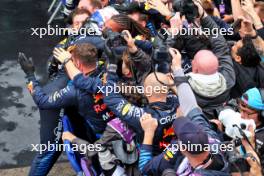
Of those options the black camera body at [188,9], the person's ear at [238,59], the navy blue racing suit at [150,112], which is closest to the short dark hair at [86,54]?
the navy blue racing suit at [150,112]

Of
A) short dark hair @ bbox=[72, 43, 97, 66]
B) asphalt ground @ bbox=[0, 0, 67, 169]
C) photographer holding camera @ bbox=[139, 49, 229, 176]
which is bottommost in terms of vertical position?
asphalt ground @ bbox=[0, 0, 67, 169]

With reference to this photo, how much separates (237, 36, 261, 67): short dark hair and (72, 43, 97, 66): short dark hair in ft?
4.34

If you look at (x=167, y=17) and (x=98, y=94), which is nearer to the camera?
(x=98, y=94)

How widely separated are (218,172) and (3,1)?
6941mm

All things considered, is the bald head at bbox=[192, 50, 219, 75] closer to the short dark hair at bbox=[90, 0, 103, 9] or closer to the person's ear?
the person's ear

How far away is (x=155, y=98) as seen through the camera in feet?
10.6

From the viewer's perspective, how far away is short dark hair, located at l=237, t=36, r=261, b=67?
4027mm

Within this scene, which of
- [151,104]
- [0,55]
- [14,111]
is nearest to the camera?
[151,104]

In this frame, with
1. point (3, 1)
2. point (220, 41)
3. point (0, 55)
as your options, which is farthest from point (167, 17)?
point (3, 1)

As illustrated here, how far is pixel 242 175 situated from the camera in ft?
9.09

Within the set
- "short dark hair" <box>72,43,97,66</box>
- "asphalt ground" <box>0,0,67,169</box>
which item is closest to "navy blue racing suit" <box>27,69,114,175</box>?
"short dark hair" <box>72,43,97,66</box>

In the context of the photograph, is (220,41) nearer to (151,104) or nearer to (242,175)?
(151,104)

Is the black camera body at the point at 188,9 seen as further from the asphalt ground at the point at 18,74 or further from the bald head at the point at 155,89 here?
the asphalt ground at the point at 18,74

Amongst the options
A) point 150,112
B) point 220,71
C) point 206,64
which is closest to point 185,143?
point 150,112
